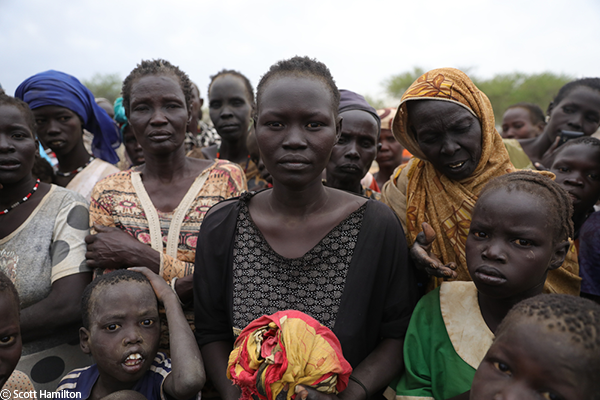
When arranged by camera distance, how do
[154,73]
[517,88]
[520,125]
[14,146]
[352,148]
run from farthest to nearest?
1. [517,88]
2. [520,125]
3. [352,148]
4. [154,73]
5. [14,146]

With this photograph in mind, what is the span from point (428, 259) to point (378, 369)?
54cm

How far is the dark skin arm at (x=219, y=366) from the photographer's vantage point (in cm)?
190

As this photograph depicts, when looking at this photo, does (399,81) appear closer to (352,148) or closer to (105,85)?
(105,85)

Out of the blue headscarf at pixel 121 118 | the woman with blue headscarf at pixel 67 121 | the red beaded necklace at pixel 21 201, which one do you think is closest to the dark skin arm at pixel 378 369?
the red beaded necklace at pixel 21 201

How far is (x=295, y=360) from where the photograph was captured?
1473 mm

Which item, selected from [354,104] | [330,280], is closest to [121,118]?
[354,104]

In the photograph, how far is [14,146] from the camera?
2652mm

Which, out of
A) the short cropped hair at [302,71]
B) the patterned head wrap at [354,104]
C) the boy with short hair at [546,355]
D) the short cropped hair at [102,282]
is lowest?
the short cropped hair at [102,282]

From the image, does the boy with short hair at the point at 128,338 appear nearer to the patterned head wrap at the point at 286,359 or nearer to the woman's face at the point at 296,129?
the patterned head wrap at the point at 286,359

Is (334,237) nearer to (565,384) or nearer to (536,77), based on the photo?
(565,384)

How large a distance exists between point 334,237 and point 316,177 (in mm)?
288

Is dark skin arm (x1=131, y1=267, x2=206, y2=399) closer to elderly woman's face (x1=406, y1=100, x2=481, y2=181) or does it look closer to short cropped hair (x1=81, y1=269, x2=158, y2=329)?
short cropped hair (x1=81, y1=269, x2=158, y2=329)

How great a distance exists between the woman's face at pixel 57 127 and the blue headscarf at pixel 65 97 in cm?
4

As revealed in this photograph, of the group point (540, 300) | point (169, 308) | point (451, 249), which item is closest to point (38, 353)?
point (169, 308)
